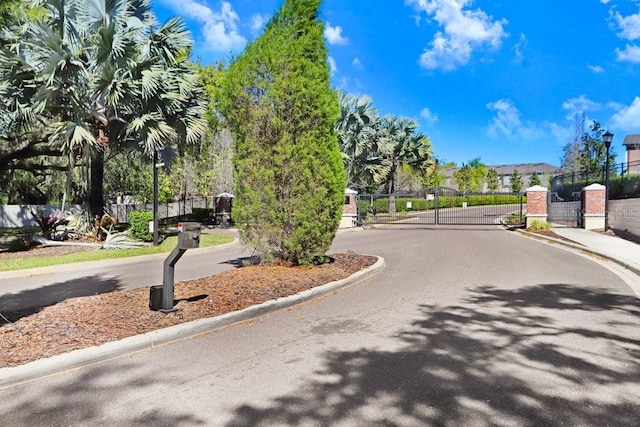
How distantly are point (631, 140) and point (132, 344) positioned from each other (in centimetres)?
7110

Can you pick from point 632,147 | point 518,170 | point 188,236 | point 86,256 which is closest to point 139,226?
point 86,256

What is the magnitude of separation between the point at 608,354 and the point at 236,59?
25.6ft

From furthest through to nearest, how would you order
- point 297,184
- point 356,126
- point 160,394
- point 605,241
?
point 356,126, point 605,241, point 297,184, point 160,394

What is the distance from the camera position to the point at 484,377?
146 inches

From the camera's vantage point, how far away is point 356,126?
28.6 m

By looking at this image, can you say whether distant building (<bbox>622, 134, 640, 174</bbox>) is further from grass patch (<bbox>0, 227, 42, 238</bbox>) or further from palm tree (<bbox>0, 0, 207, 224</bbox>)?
grass patch (<bbox>0, 227, 42, 238</bbox>)

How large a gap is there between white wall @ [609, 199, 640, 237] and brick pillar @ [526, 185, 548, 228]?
2666 millimetres

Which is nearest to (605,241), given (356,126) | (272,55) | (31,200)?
(272,55)

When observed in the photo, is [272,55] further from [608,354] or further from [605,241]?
[605,241]

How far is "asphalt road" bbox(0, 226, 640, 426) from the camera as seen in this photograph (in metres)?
3.12

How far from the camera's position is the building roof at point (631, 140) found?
5717 cm

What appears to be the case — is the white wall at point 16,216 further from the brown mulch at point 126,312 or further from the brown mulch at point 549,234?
the brown mulch at point 549,234

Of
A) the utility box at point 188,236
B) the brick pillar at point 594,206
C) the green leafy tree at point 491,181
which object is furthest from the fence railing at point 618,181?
the green leafy tree at point 491,181

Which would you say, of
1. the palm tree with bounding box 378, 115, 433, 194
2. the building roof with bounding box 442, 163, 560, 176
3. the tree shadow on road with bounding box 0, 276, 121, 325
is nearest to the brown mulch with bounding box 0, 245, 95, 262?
the tree shadow on road with bounding box 0, 276, 121, 325
